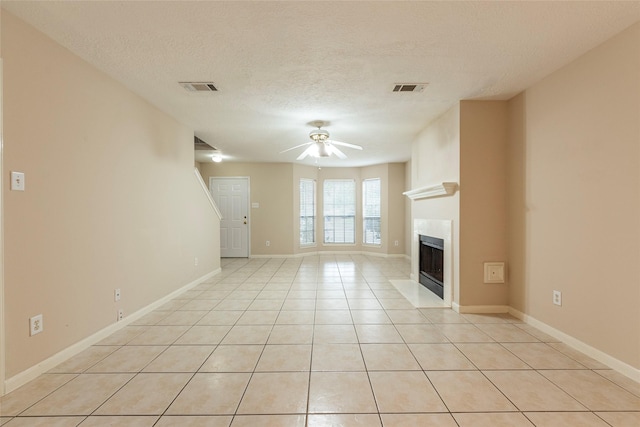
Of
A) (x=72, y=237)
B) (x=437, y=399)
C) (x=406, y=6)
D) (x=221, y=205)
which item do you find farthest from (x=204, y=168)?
(x=437, y=399)

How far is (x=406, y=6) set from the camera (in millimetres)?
1854

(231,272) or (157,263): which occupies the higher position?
(157,263)

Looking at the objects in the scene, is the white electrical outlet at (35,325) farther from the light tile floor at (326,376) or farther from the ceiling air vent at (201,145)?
the ceiling air vent at (201,145)

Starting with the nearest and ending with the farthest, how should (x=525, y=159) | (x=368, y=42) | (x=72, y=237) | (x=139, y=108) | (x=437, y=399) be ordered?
(x=437, y=399) → (x=368, y=42) → (x=72, y=237) → (x=525, y=159) → (x=139, y=108)

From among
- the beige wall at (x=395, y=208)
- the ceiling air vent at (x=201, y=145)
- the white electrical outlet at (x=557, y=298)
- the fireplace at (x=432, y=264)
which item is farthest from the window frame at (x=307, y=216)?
the white electrical outlet at (x=557, y=298)

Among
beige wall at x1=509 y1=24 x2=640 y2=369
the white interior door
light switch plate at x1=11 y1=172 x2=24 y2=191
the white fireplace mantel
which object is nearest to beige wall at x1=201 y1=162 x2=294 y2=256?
the white interior door

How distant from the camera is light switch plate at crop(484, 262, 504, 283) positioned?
3398mm

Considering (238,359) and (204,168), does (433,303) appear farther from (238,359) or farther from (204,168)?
(204,168)

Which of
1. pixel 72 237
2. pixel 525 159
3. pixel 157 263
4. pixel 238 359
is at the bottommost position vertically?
pixel 238 359

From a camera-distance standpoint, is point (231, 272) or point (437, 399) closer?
point (437, 399)

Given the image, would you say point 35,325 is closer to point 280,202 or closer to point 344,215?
point 280,202

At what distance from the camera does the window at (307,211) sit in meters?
7.96

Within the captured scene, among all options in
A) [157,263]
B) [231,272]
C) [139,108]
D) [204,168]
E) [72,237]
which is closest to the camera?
[72,237]

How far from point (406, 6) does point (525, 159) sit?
2.16 m
